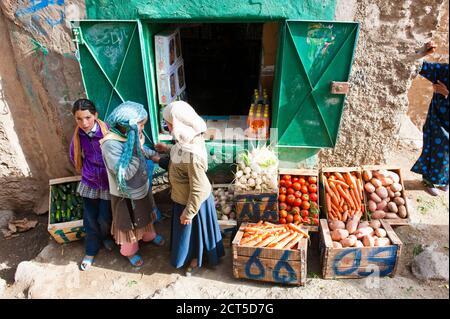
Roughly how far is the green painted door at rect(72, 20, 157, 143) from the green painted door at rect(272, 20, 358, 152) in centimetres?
159

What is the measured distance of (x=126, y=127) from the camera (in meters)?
3.51

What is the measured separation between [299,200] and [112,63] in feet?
8.90

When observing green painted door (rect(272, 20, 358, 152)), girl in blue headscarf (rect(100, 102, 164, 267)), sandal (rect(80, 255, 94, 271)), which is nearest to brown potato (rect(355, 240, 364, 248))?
green painted door (rect(272, 20, 358, 152))

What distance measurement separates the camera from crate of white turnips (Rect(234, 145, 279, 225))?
4.25 metres

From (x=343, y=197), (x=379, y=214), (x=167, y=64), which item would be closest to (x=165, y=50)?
(x=167, y=64)

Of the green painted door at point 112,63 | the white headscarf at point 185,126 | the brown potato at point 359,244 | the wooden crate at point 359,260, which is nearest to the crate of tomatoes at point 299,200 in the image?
the wooden crate at point 359,260

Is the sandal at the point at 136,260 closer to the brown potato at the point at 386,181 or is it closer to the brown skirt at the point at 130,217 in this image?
the brown skirt at the point at 130,217

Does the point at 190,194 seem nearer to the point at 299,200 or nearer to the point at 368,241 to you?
the point at 299,200

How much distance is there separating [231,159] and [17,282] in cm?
292

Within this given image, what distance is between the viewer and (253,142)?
4703mm

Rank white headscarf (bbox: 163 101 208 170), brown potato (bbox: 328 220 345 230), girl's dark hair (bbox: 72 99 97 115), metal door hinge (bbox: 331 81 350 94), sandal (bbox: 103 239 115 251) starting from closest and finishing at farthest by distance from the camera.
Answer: white headscarf (bbox: 163 101 208 170), girl's dark hair (bbox: 72 99 97 115), metal door hinge (bbox: 331 81 350 94), brown potato (bbox: 328 220 345 230), sandal (bbox: 103 239 115 251)

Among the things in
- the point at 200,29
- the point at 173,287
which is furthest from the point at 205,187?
the point at 200,29

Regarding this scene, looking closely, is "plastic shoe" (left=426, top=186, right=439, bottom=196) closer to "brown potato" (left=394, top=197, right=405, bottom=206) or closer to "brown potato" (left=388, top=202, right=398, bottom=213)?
"brown potato" (left=394, top=197, right=405, bottom=206)

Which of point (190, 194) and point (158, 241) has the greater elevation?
point (190, 194)
